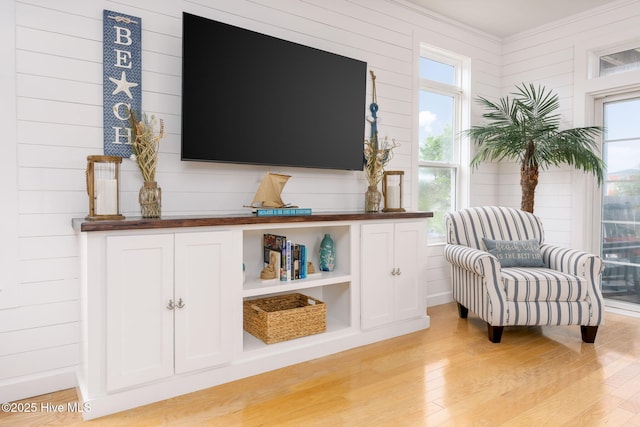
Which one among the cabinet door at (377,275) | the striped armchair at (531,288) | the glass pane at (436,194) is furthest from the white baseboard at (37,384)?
the glass pane at (436,194)

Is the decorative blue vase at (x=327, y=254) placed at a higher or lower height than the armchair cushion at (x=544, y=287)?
higher

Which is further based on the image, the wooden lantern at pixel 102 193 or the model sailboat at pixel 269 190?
the model sailboat at pixel 269 190

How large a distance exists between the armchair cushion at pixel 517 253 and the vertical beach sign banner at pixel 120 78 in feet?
8.48

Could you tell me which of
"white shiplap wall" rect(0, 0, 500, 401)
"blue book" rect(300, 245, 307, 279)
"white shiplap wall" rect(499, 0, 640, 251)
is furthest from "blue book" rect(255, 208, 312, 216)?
"white shiplap wall" rect(499, 0, 640, 251)

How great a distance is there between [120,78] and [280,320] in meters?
1.61

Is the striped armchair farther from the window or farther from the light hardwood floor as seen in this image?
the window

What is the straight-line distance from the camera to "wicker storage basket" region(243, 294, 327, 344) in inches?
98.2

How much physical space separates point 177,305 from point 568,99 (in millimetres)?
3812

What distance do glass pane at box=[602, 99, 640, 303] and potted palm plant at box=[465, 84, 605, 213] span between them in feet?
0.49

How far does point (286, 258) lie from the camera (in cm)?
260

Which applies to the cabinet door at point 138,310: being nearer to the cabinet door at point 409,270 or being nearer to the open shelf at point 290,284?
the open shelf at point 290,284

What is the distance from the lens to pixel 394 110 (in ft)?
11.6

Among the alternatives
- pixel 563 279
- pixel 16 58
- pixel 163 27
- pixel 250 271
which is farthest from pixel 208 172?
A: pixel 563 279

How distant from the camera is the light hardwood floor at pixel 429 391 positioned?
1892mm
